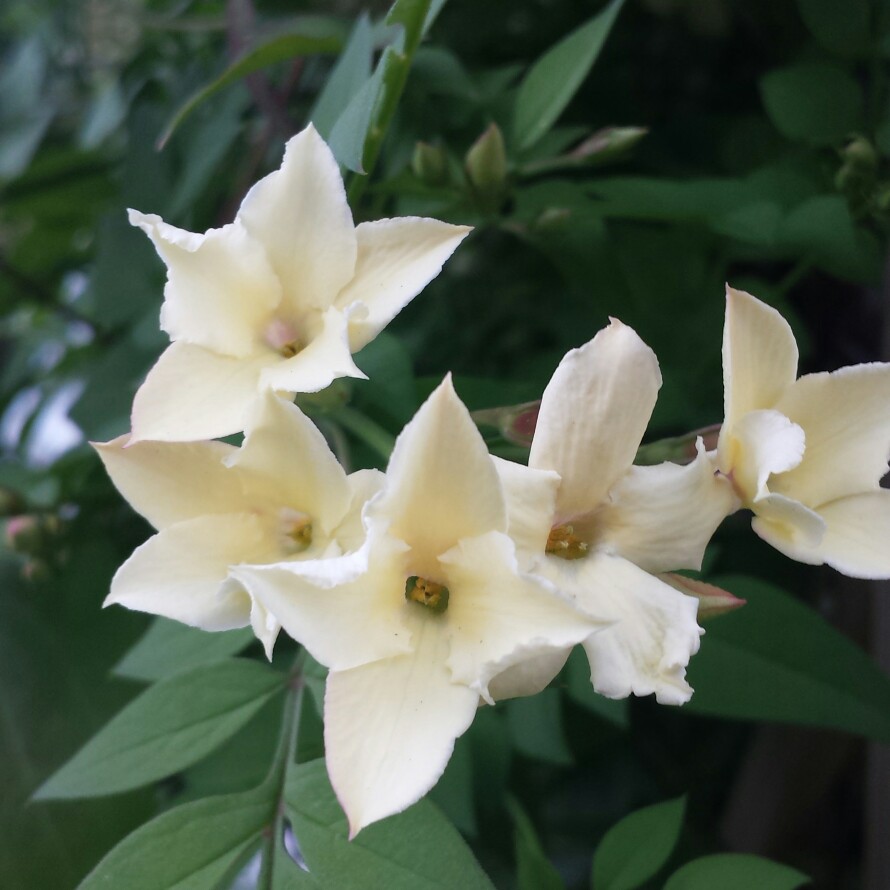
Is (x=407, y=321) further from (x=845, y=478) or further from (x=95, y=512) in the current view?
(x=845, y=478)

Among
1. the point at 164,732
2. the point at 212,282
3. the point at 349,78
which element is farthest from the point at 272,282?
the point at 164,732

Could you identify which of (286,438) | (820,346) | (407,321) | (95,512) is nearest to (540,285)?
(407,321)

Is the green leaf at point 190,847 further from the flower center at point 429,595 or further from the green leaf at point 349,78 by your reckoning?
the green leaf at point 349,78

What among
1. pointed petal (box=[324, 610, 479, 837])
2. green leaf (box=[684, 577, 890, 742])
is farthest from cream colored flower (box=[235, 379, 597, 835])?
green leaf (box=[684, 577, 890, 742])

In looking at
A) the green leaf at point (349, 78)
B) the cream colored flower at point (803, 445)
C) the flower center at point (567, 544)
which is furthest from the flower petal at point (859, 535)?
the green leaf at point (349, 78)

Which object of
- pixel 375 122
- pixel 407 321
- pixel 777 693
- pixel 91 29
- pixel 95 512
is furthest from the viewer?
pixel 91 29

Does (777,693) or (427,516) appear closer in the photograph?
(427,516)
